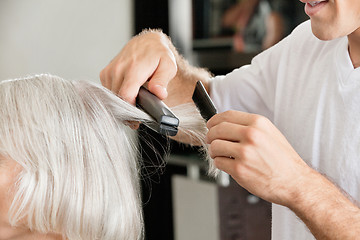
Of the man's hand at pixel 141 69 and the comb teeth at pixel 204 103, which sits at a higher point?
the man's hand at pixel 141 69

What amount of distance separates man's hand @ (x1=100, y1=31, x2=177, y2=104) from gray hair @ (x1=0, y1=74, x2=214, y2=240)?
8 centimetres

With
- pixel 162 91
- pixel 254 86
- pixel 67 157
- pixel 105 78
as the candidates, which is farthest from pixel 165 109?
pixel 254 86

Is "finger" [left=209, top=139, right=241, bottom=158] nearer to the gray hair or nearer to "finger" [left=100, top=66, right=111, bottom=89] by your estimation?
the gray hair

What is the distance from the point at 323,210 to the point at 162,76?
500 mm

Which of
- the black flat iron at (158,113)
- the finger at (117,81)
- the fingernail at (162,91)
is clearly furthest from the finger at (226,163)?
the finger at (117,81)

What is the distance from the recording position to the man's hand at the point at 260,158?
38.4 inches

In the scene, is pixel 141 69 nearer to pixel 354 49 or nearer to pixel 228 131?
pixel 228 131

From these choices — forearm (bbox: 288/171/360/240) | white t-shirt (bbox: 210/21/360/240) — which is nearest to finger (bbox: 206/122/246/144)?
forearm (bbox: 288/171/360/240)

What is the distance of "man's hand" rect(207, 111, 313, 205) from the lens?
976mm

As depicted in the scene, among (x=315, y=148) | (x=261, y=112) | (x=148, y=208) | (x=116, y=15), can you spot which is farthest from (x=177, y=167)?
(x=315, y=148)

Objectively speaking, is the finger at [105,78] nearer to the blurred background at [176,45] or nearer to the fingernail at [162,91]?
the fingernail at [162,91]

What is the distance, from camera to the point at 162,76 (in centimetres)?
122

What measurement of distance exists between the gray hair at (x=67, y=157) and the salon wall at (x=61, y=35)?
2150mm

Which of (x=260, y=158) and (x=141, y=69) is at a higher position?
(x=141, y=69)
